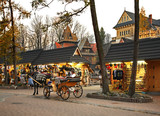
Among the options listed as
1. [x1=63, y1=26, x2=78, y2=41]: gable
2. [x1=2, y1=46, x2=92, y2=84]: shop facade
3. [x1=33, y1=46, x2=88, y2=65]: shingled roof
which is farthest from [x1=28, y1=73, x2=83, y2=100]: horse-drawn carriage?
[x1=63, y1=26, x2=78, y2=41]: gable

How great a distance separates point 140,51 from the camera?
19.7m

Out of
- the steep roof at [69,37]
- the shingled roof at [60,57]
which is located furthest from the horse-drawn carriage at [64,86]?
the steep roof at [69,37]

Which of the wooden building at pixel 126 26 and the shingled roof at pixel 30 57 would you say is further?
the wooden building at pixel 126 26

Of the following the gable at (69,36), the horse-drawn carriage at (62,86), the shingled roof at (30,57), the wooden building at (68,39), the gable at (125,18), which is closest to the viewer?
the horse-drawn carriage at (62,86)

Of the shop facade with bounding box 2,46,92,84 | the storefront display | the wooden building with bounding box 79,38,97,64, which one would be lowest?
the storefront display

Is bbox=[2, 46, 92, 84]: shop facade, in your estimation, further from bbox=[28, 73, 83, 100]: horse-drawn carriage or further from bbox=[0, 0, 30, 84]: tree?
bbox=[28, 73, 83, 100]: horse-drawn carriage

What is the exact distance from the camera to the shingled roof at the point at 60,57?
1128 inches

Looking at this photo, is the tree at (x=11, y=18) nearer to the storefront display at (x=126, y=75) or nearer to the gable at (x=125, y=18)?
the storefront display at (x=126, y=75)

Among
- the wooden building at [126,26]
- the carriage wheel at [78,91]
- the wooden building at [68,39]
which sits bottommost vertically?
the carriage wheel at [78,91]

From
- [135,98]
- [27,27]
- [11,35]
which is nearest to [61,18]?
[135,98]

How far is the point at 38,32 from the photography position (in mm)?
56250

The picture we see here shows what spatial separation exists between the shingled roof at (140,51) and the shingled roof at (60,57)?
7.37 m

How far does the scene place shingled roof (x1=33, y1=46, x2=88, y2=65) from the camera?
28.7 meters

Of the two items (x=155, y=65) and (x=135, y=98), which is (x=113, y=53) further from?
(x=135, y=98)
